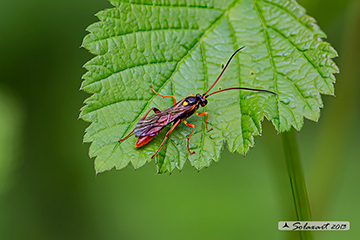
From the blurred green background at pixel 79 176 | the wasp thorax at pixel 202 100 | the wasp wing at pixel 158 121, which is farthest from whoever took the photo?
the blurred green background at pixel 79 176

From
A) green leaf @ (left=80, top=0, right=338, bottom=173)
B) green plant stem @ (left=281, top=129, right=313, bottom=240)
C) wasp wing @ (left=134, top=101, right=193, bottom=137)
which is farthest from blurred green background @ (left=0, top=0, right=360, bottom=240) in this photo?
wasp wing @ (left=134, top=101, right=193, bottom=137)

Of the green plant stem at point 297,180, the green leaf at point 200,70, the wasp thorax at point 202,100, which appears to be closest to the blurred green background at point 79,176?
the green plant stem at point 297,180

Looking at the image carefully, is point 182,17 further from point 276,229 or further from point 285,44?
point 276,229

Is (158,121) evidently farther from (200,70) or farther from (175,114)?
(200,70)

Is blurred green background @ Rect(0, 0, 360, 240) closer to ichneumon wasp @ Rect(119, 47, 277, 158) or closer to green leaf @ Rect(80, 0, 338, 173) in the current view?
green leaf @ Rect(80, 0, 338, 173)

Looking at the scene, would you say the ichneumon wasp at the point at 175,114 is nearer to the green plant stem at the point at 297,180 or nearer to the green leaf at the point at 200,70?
the green leaf at the point at 200,70

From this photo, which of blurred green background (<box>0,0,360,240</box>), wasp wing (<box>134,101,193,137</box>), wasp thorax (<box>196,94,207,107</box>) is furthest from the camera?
blurred green background (<box>0,0,360,240</box>)
